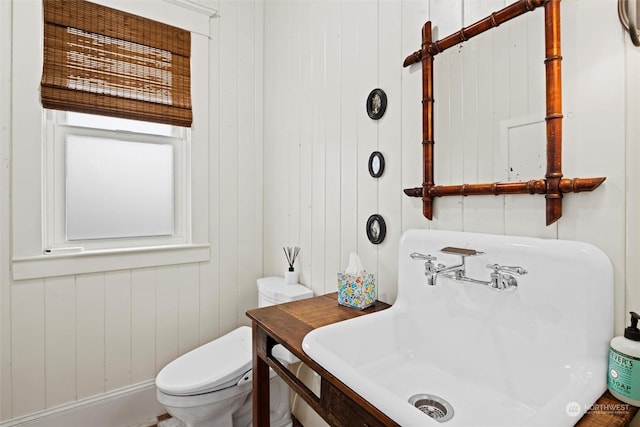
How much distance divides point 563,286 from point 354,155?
3.09 ft

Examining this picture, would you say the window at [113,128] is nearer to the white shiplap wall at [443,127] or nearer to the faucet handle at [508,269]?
the white shiplap wall at [443,127]

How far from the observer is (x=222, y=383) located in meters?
1.48

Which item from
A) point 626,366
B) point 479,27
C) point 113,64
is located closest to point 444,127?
point 479,27

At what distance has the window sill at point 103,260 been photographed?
1.59m

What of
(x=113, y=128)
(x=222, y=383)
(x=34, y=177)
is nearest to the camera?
(x=222, y=383)

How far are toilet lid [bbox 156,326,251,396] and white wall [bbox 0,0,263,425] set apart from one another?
1.27 ft

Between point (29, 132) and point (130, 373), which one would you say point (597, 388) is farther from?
point (29, 132)

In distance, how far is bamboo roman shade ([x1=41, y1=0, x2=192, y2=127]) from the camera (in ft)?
5.38

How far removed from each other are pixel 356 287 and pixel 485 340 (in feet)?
1.55

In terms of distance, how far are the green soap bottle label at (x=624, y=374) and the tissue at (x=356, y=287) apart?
2.35 feet

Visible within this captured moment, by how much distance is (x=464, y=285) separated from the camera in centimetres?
101
